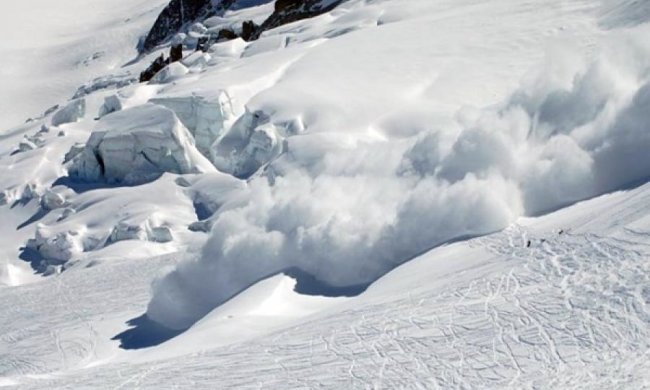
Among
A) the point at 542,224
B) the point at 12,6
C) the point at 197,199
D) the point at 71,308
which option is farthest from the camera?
the point at 12,6

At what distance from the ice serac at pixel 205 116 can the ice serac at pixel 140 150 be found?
0.44m

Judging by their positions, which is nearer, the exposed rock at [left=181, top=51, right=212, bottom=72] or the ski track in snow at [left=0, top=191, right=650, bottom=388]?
the ski track in snow at [left=0, top=191, right=650, bottom=388]

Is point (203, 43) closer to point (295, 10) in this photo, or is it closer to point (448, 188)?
point (295, 10)

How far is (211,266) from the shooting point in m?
16.4

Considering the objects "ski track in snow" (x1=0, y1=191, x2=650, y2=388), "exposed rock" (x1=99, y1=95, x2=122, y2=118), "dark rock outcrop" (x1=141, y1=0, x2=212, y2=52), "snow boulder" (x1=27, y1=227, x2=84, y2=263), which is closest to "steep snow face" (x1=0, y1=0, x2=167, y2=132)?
"dark rock outcrop" (x1=141, y1=0, x2=212, y2=52)

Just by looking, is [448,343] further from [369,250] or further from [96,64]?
[96,64]

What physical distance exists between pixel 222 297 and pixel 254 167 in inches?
297

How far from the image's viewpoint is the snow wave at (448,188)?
14.5 meters

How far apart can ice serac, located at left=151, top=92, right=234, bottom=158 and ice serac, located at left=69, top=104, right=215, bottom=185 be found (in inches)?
17.1

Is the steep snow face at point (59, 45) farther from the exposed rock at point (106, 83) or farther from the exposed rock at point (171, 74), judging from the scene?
the exposed rock at point (171, 74)

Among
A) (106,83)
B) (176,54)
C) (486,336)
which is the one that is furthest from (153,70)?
(486,336)

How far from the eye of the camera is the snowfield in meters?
10.8

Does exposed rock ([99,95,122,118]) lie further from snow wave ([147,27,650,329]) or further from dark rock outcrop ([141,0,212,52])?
dark rock outcrop ([141,0,212,52])

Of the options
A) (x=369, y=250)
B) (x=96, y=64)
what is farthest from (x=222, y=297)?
(x=96, y=64)
